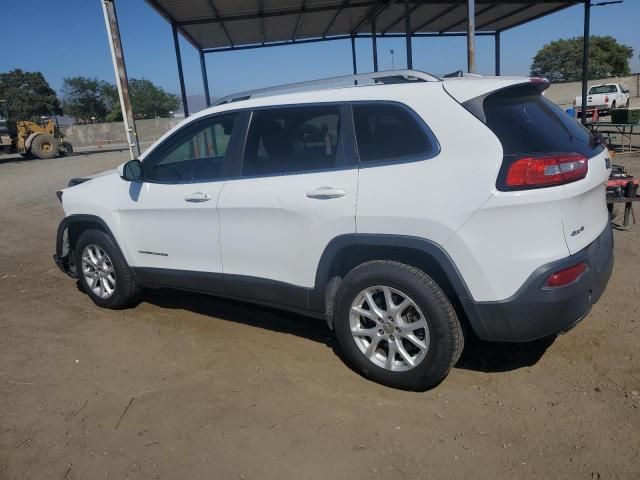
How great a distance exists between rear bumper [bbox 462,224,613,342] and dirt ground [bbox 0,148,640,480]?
0.49 m

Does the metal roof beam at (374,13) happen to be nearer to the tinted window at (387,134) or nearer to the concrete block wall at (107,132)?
the tinted window at (387,134)

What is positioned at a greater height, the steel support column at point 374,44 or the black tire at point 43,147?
the steel support column at point 374,44

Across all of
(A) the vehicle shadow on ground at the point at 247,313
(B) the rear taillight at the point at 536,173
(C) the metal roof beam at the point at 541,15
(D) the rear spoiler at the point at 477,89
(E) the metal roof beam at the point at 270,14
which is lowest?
(A) the vehicle shadow on ground at the point at 247,313

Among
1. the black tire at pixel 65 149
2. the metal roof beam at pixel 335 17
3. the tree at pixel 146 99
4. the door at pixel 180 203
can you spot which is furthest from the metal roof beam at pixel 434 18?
the tree at pixel 146 99

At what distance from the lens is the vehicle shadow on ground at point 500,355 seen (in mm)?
3441

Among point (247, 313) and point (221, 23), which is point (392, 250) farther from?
point (221, 23)

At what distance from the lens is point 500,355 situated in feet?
11.8

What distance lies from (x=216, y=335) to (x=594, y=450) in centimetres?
273

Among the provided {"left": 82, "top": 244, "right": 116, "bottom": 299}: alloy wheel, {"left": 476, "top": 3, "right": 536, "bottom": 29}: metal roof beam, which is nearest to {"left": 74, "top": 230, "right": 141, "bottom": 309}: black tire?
{"left": 82, "top": 244, "right": 116, "bottom": 299}: alloy wheel

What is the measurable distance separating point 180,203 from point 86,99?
9055 cm

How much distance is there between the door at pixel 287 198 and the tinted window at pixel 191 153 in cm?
29

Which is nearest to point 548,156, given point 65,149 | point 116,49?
point 116,49

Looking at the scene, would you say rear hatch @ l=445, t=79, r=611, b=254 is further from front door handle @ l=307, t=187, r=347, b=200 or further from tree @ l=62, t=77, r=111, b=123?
tree @ l=62, t=77, r=111, b=123

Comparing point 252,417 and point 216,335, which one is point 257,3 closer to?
point 216,335
